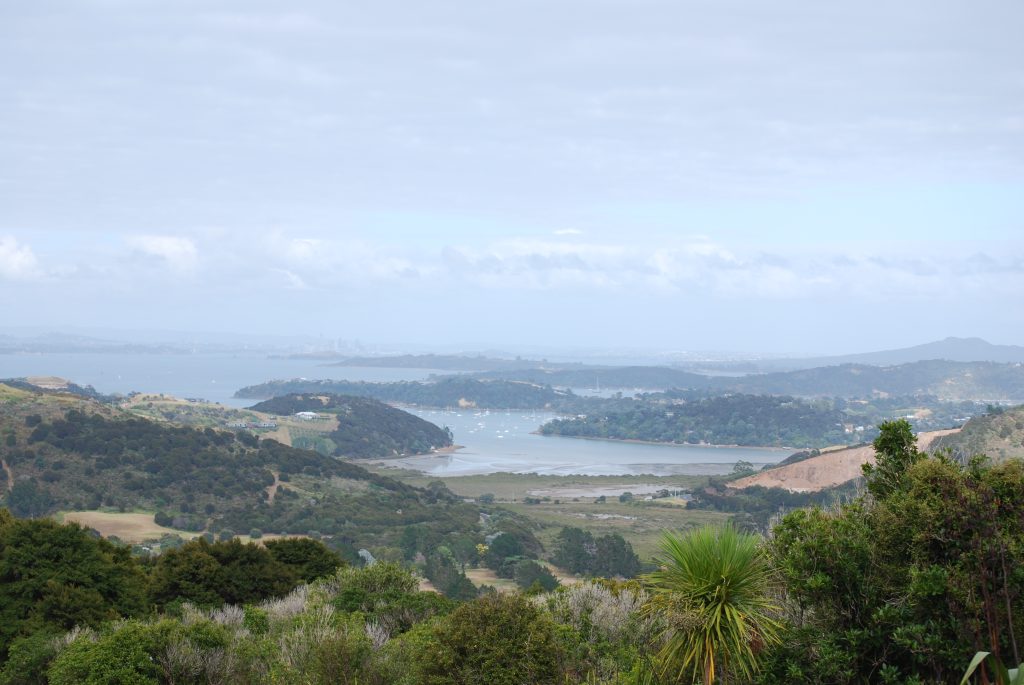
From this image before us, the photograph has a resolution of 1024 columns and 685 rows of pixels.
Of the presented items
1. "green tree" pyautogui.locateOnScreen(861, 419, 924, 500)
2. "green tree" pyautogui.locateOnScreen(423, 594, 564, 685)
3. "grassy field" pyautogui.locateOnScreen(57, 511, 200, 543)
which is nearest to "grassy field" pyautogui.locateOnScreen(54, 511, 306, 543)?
"grassy field" pyautogui.locateOnScreen(57, 511, 200, 543)

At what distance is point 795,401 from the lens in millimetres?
152625

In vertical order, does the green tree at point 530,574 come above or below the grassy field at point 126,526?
above

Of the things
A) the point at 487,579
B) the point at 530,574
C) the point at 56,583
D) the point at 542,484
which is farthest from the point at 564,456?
the point at 56,583

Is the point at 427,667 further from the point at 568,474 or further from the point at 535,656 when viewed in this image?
the point at 568,474

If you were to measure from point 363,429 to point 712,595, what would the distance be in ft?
382

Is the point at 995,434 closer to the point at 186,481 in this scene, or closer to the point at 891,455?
the point at 186,481

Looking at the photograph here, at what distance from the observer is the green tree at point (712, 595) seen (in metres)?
8.91

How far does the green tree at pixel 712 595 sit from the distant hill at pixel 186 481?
41409 mm

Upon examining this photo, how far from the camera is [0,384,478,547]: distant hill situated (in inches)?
2114

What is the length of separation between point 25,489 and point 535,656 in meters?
46.6

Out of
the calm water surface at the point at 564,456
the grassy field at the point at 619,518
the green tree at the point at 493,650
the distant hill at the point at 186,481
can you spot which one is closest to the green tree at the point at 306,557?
the green tree at the point at 493,650

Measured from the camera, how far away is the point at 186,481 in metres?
61.5

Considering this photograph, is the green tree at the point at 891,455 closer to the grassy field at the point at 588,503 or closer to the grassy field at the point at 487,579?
the grassy field at the point at 487,579

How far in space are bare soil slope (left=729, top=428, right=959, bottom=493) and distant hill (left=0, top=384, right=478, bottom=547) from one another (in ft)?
89.6
